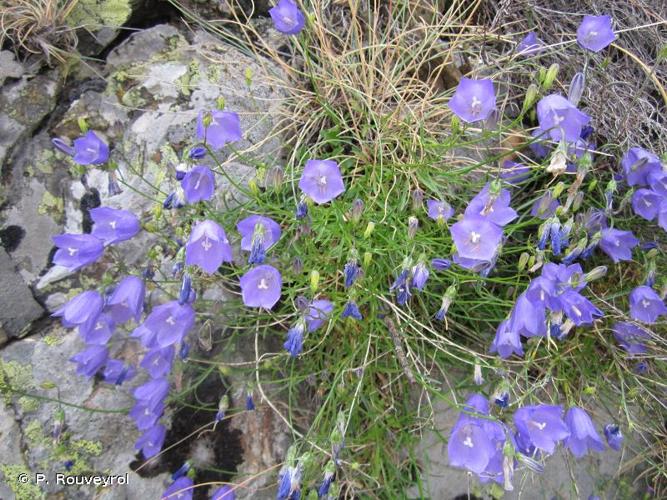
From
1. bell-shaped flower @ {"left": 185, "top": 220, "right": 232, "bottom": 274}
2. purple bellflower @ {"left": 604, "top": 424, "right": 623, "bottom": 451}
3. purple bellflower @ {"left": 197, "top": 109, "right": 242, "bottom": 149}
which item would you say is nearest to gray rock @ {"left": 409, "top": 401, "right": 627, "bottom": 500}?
purple bellflower @ {"left": 604, "top": 424, "right": 623, "bottom": 451}

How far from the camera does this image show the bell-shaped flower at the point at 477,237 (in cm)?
214

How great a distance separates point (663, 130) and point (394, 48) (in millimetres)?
1338

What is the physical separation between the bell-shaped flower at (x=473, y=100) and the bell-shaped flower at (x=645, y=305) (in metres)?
0.93

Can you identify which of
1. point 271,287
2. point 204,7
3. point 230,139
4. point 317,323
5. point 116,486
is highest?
point 204,7

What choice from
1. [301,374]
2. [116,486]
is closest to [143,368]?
[116,486]

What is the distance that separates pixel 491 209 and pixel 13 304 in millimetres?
1920

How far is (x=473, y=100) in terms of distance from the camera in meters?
2.40

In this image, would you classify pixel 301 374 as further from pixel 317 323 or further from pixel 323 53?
pixel 323 53

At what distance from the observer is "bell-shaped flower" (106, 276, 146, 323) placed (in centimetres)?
223

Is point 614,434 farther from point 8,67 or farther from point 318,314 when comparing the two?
point 8,67

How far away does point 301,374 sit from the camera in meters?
2.63

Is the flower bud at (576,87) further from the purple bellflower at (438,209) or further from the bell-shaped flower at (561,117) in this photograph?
the purple bellflower at (438,209)

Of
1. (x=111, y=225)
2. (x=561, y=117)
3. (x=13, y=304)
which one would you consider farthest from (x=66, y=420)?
(x=561, y=117)

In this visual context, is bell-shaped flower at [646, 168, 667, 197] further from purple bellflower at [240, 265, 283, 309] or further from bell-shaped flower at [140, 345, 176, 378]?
bell-shaped flower at [140, 345, 176, 378]
